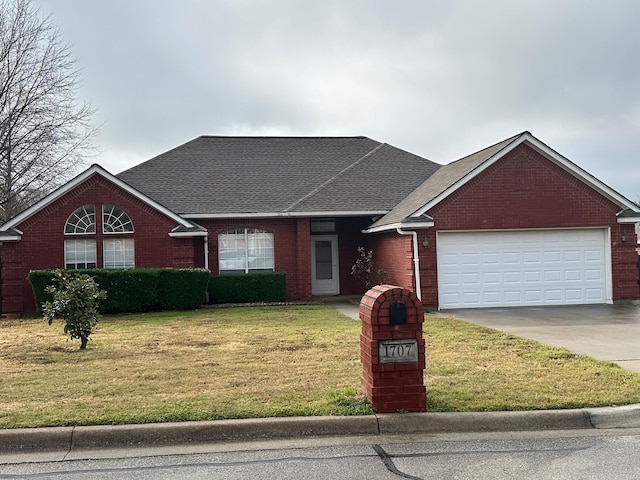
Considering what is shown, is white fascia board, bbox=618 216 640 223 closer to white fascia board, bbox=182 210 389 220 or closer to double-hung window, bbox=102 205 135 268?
white fascia board, bbox=182 210 389 220

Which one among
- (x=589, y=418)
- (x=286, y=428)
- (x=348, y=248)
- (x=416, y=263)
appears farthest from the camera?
(x=348, y=248)

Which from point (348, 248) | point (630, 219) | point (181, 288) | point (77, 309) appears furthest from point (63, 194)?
point (630, 219)

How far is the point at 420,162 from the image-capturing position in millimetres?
23312

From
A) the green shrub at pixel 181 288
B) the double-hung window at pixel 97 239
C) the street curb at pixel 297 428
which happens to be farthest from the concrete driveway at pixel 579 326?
the double-hung window at pixel 97 239

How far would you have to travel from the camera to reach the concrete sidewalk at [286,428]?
5512 mm

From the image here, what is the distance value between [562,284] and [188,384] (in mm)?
12628

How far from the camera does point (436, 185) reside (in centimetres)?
1827

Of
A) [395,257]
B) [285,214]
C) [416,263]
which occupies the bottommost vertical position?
[416,263]

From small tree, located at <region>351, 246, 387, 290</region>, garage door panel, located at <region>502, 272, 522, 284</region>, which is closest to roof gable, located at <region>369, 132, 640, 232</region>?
small tree, located at <region>351, 246, 387, 290</region>

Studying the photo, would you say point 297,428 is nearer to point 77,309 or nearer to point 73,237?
point 77,309

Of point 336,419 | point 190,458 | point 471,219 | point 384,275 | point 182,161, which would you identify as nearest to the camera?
point 190,458

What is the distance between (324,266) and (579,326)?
10738mm

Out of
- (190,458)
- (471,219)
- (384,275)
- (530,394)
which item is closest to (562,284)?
(471,219)

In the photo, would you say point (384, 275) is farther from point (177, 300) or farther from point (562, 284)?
point (177, 300)
